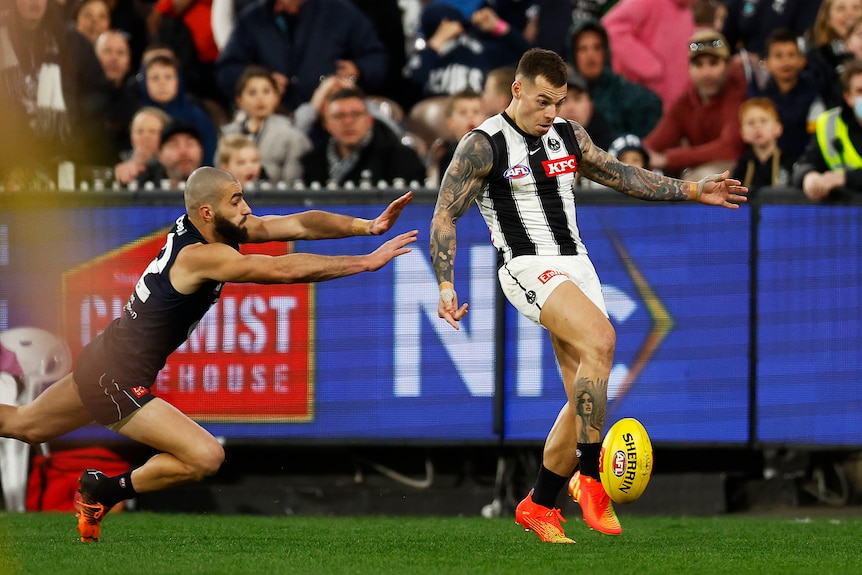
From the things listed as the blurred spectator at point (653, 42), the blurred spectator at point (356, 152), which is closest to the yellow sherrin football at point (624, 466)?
the blurred spectator at point (356, 152)

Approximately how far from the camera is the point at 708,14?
13.5 meters

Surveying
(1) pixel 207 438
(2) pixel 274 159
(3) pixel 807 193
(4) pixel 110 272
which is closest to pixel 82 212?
(4) pixel 110 272

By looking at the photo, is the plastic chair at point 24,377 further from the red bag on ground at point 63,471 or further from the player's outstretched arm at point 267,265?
the player's outstretched arm at point 267,265

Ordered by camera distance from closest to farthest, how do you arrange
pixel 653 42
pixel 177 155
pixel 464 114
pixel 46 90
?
pixel 177 155, pixel 464 114, pixel 46 90, pixel 653 42

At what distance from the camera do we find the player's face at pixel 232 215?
795 cm

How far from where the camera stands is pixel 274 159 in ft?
39.2

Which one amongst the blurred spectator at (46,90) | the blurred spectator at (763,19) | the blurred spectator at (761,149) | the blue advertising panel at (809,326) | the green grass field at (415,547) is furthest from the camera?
the blurred spectator at (763,19)

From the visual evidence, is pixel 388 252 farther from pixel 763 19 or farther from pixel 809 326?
pixel 763 19

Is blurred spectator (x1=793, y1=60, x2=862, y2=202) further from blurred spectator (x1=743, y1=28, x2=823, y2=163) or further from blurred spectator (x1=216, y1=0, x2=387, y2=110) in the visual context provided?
blurred spectator (x1=216, y1=0, x2=387, y2=110)

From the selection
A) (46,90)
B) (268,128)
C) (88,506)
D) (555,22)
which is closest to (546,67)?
(88,506)

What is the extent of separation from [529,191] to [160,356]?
7.43ft

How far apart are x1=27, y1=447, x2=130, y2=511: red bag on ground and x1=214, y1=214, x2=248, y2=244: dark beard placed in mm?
3154

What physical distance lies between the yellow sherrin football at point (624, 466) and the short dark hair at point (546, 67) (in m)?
1.92

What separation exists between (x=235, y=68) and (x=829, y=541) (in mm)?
7392
